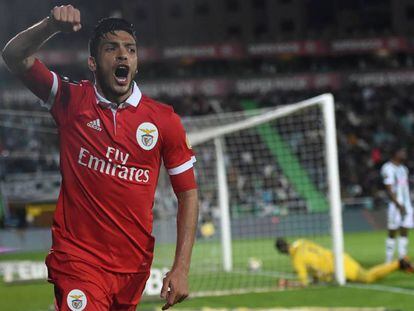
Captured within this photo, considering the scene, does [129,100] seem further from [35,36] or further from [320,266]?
[320,266]

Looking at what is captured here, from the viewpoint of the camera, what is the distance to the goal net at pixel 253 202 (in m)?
13.1

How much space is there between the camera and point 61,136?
4480 millimetres

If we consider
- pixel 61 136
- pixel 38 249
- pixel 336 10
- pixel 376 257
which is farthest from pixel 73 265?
pixel 336 10

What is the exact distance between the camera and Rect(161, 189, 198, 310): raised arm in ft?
13.8

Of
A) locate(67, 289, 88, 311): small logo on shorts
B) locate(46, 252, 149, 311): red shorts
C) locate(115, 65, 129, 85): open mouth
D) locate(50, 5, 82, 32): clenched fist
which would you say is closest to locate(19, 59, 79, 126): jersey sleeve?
locate(115, 65, 129, 85): open mouth

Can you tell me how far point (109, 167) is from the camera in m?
4.41

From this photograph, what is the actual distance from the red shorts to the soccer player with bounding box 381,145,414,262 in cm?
988

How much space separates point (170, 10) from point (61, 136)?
157 ft

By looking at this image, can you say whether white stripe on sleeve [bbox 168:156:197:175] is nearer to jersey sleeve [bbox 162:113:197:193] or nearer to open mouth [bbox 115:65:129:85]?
jersey sleeve [bbox 162:113:197:193]

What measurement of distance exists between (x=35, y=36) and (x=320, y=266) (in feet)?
29.7

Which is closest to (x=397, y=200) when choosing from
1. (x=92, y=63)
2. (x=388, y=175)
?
(x=388, y=175)

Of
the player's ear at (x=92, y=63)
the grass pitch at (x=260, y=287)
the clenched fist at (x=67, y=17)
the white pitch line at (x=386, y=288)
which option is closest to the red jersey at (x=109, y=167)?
the player's ear at (x=92, y=63)

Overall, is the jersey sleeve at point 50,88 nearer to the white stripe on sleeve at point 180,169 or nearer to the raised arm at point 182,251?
the white stripe on sleeve at point 180,169

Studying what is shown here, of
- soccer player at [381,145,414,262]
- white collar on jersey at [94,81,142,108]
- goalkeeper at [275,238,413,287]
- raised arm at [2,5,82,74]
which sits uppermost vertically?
raised arm at [2,5,82,74]
